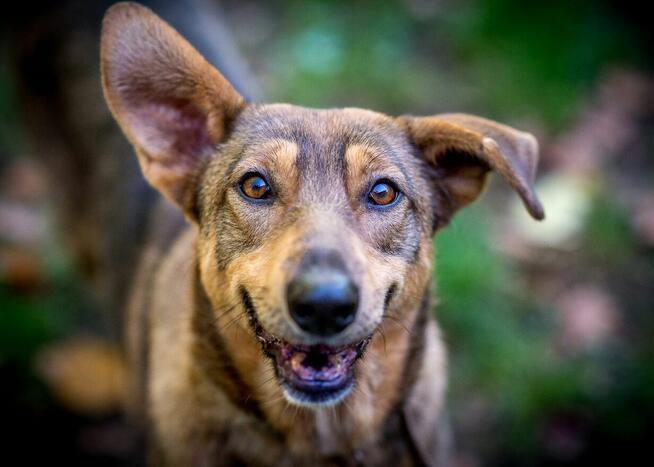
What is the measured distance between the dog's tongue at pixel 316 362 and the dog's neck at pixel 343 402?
22cm

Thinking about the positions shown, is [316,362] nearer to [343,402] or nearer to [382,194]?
[343,402]

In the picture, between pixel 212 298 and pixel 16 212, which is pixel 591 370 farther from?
pixel 16 212

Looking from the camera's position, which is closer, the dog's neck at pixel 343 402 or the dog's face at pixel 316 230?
the dog's face at pixel 316 230

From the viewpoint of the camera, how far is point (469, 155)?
281cm

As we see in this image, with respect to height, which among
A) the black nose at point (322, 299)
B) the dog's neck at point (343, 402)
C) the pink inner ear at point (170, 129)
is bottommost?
the dog's neck at point (343, 402)

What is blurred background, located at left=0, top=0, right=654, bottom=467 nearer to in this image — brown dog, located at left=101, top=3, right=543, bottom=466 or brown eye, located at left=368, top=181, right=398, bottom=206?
brown dog, located at left=101, top=3, right=543, bottom=466

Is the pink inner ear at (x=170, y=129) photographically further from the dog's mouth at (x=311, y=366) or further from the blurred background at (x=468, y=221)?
the blurred background at (x=468, y=221)

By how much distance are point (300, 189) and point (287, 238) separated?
0.28 metres

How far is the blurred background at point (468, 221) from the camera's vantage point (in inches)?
165

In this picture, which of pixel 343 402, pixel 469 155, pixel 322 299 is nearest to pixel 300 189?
pixel 322 299

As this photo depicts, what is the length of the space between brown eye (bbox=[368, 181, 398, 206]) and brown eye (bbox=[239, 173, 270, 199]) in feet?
1.40

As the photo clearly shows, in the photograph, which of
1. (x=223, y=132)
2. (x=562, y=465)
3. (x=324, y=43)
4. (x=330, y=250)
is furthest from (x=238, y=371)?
(x=324, y=43)

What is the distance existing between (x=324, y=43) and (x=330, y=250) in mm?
4638

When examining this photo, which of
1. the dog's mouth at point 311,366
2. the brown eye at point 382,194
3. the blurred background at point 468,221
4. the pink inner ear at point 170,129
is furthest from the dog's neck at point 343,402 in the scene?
the blurred background at point 468,221
